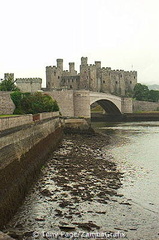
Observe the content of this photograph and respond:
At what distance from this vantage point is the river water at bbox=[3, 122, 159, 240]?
26.5 feet

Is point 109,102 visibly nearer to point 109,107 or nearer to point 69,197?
point 109,107

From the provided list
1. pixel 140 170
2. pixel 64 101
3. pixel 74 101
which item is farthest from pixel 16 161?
pixel 74 101

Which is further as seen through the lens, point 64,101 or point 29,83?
point 29,83

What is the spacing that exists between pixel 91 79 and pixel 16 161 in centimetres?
5379

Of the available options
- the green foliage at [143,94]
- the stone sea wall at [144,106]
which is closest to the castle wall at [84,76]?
the stone sea wall at [144,106]

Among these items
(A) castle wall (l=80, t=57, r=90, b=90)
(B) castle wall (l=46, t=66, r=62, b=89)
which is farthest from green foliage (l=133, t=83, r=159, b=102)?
(B) castle wall (l=46, t=66, r=62, b=89)

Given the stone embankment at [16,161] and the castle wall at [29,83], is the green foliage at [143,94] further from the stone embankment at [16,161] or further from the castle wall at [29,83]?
the stone embankment at [16,161]

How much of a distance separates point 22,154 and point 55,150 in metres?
8.29

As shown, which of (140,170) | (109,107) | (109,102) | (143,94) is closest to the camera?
(140,170)

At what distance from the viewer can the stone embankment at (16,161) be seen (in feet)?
29.3

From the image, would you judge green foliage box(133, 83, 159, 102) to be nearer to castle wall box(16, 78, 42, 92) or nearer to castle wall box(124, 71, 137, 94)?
castle wall box(124, 71, 137, 94)

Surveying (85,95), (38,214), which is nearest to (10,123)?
(38,214)

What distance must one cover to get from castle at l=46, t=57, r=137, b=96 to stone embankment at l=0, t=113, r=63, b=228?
44818 millimetres

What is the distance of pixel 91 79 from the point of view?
6378 cm
